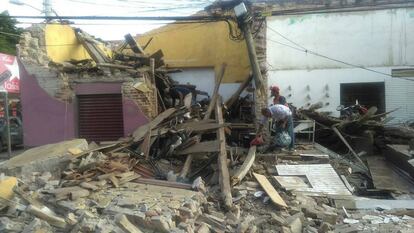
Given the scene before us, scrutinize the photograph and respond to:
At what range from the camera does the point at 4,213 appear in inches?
293

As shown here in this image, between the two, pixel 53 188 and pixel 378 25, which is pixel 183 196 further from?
pixel 378 25

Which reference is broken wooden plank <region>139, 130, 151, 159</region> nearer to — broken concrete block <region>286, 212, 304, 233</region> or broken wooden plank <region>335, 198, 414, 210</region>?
broken concrete block <region>286, 212, 304, 233</region>

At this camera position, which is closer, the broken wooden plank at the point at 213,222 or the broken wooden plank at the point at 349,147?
the broken wooden plank at the point at 213,222

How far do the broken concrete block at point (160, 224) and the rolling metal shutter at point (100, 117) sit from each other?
814 centimetres

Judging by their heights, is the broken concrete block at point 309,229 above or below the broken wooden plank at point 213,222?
below

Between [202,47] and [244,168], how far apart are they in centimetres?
1013

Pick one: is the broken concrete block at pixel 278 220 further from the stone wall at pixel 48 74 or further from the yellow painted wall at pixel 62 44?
the yellow painted wall at pixel 62 44

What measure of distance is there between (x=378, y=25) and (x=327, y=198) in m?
Result: 11.4

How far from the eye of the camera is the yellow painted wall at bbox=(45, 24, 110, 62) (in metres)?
14.9

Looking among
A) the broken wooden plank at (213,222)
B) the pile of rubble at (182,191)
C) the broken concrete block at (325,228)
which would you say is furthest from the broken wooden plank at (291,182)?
the broken wooden plank at (213,222)

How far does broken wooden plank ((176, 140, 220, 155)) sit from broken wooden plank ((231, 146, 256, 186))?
695 mm

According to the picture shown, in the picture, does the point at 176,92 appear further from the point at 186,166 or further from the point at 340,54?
the point at 340,54

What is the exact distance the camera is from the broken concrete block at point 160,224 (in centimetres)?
665

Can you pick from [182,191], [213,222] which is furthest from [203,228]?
[182,191]
